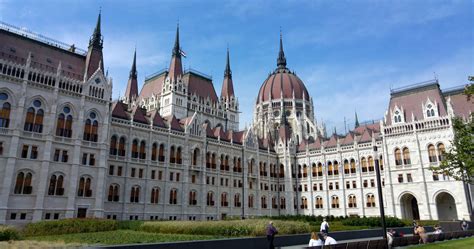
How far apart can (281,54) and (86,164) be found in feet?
270

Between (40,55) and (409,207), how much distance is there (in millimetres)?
59571

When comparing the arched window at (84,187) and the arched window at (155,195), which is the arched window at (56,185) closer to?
the arched window at (84,187)

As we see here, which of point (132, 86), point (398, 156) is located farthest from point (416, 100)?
point (132, 86)

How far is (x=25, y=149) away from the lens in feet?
124

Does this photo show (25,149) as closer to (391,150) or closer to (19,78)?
(19,78)

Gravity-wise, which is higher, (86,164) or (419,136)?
(419,136)

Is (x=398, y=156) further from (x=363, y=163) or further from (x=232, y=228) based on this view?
(x=232, y=228)

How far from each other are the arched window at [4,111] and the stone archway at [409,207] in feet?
184

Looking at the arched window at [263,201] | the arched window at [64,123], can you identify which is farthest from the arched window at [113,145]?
the arched window at [263,201]

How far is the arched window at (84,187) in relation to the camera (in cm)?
4075

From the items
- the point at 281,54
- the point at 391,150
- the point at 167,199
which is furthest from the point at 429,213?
the point at 281,54

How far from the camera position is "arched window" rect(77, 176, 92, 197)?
40.8 m

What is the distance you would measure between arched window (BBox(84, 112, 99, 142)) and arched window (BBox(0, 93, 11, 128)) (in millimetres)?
8284

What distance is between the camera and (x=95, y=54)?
48.5m
